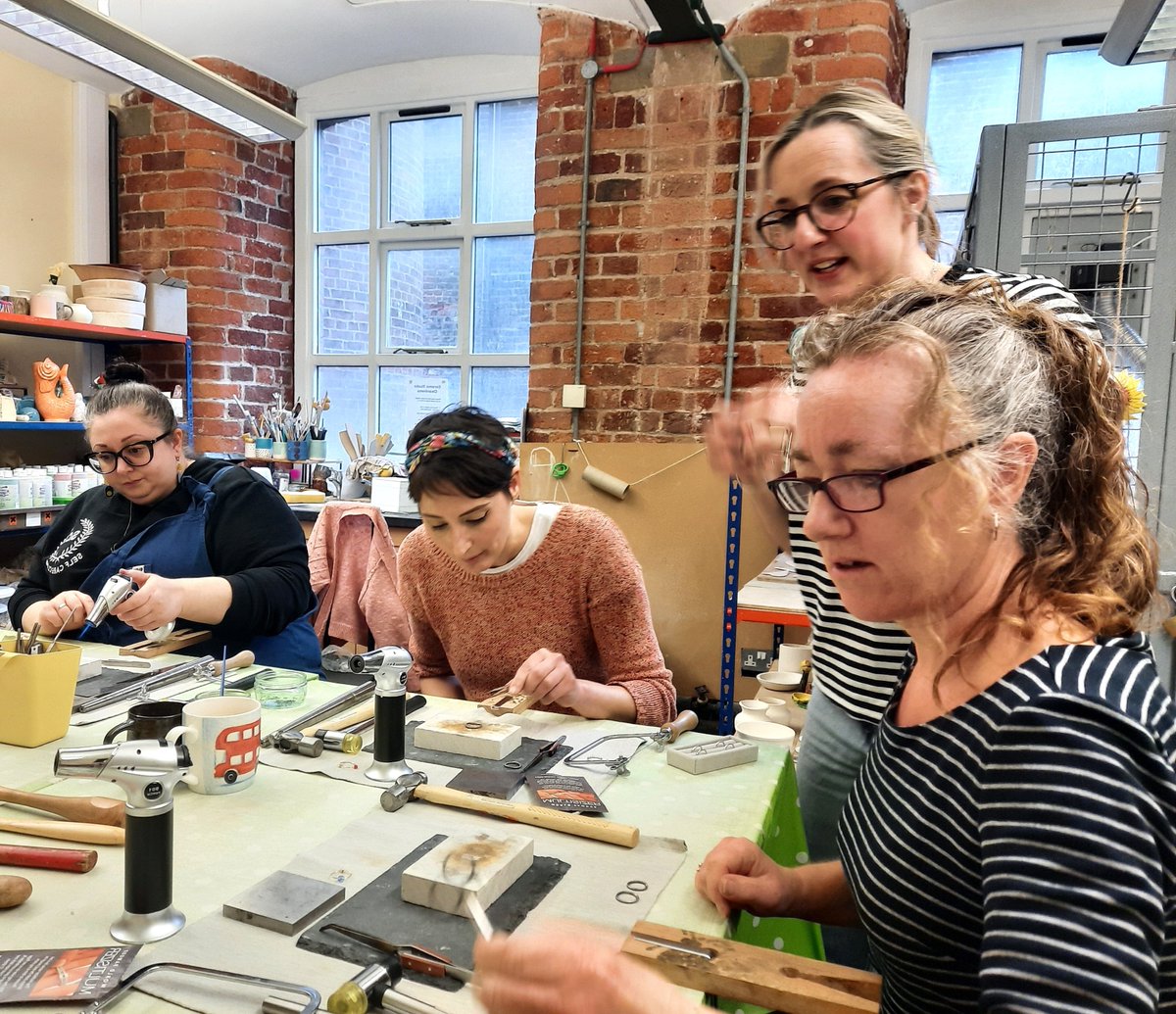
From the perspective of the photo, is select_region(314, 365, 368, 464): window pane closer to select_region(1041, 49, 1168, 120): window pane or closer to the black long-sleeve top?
the black long-sleeve top

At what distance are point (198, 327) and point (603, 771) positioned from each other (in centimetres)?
371

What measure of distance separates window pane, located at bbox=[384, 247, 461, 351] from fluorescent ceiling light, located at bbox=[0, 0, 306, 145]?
4.57 feet

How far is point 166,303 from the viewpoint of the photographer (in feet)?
13.0

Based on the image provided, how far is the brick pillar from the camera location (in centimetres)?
413

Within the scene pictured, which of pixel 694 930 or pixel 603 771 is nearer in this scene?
pixel 694 930

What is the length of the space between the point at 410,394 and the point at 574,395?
1450 mm

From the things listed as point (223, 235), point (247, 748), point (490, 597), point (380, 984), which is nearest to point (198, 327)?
point (223, 235)

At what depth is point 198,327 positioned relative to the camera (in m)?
4.21

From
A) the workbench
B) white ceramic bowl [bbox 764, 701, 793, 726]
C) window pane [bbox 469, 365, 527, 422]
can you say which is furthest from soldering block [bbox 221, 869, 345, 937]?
window pane [bbox 469, 365, 527, 422]

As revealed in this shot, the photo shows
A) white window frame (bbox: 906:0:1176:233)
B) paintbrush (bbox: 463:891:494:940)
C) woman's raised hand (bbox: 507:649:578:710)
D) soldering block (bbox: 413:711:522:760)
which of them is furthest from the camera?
white window frame (bbox: 906:0:1176:233)

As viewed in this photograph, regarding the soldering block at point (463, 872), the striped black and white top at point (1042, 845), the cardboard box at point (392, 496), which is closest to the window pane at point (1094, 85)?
the cardboard box at point (392, 496)

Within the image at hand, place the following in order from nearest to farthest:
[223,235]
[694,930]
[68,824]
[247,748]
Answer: [694,930] < [68,824] < [247,748] < [223,235]

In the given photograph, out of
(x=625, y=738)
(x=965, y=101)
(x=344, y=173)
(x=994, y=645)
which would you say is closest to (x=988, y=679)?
(x=994, y=645)

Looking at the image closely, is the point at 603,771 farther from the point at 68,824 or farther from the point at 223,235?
the point at 223,235
